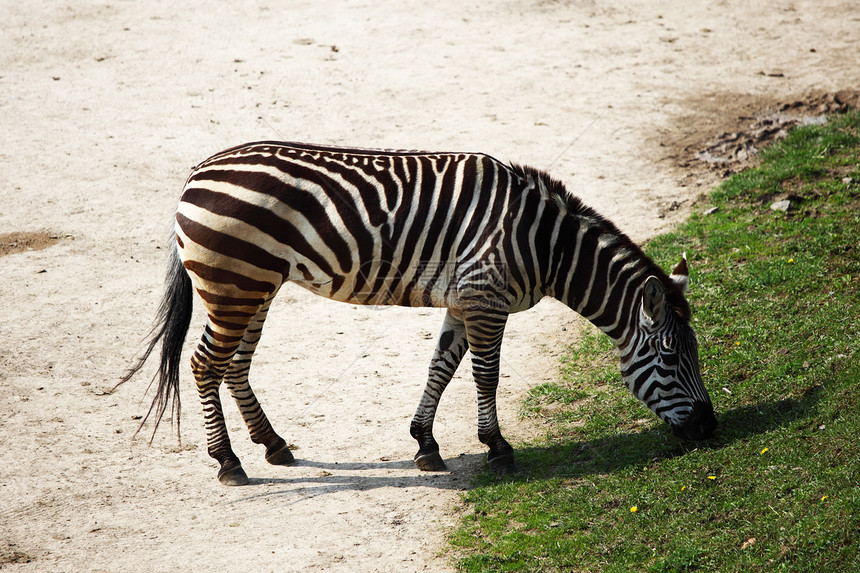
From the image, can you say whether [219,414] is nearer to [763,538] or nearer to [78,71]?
[763,538]

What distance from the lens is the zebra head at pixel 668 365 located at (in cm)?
588

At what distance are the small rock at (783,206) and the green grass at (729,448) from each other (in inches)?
3.3

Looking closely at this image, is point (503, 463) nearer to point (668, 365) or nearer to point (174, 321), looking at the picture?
point (668, 365)

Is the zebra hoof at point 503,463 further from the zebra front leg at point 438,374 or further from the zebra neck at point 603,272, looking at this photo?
the zebra neck at point 603,272

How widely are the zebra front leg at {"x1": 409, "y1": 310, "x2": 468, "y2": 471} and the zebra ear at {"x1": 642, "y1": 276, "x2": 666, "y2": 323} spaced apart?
1564mm

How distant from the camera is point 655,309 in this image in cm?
594

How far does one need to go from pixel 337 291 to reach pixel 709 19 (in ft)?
41.9

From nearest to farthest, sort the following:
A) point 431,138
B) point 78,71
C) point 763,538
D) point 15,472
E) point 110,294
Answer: point 763,538 < point 15,472 < point 110,294 < point 431,138 < point 78,71

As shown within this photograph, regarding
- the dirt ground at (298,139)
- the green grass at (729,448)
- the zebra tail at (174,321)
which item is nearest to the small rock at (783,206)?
the green grass at (729,448)

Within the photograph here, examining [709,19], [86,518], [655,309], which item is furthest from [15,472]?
[709,19]

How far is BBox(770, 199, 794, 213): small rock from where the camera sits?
Answer: 29.5 ft

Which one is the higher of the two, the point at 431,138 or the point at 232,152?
the point at 232,152

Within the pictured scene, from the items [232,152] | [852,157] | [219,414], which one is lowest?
[219,414]

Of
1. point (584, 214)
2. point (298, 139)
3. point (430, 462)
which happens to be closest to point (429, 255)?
point (584, 214)
